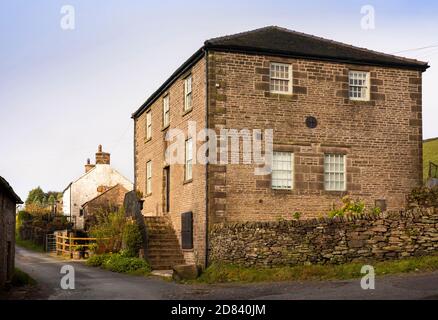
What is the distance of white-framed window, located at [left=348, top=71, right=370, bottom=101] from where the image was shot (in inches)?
994

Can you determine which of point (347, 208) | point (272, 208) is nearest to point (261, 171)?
point (272, 208)

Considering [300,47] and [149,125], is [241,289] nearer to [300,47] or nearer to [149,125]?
[300,47]

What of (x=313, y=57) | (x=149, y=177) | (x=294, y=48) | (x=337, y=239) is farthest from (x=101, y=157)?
Result: (x=337, y=239)

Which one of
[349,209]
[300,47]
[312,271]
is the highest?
[300,47]

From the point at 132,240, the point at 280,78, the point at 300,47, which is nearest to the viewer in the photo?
the point at 280,78

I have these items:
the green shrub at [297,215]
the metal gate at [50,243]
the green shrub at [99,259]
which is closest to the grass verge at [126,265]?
the green shrub at [99,259]

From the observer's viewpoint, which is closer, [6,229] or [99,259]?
[6,229]

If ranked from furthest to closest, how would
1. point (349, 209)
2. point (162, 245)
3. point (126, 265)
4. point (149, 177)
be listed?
point (149, 177)
point (162, 245)
point (126, 265)
point (349, 209)

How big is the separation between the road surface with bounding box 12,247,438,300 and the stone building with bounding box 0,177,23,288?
3.84 feet

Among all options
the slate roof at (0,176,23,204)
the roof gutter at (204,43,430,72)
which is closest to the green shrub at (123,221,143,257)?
the slate roof at (0,176,23,204)

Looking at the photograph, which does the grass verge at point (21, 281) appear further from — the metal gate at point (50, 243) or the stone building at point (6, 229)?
the metal gate at point (50, 243)

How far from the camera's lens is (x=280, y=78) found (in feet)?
79.8

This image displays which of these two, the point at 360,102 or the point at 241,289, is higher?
the point at 360,102

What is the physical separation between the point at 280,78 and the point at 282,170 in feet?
11.6
